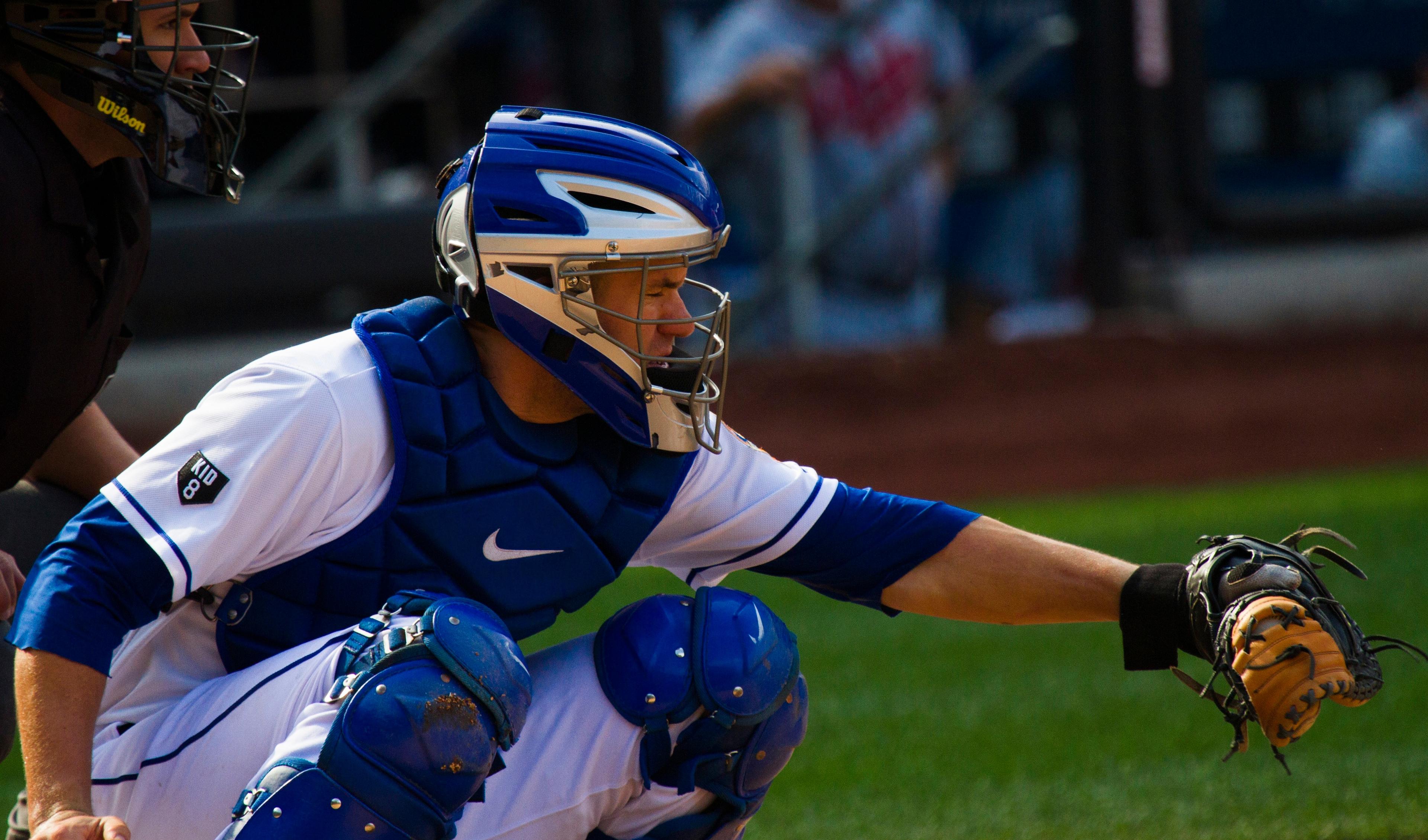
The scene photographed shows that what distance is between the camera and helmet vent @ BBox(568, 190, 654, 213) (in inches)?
94.1

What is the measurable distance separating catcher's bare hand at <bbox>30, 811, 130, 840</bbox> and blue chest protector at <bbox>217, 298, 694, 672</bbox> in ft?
1.58

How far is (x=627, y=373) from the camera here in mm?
2428

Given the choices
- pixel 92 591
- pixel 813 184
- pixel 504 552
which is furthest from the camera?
pixel 813 184

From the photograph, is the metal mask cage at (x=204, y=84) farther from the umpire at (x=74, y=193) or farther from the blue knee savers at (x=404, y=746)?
the blue knee savers at (x=404, y=746)

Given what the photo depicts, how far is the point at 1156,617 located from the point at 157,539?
59.2 inches

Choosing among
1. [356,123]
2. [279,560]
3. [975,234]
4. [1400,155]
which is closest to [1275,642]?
[279,560]

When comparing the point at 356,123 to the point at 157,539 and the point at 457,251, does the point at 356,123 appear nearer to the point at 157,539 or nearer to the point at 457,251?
the point at 457,251

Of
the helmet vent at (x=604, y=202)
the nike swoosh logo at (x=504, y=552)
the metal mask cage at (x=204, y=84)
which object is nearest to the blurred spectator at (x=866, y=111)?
the metal mask cage at (x=204, y=84)

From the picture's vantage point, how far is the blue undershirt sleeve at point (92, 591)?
1947 millimetres

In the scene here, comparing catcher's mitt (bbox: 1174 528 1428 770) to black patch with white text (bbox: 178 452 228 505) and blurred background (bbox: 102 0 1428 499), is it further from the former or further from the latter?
blurred background (bbox: 102 0 1428 499)

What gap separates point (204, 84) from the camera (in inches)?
108

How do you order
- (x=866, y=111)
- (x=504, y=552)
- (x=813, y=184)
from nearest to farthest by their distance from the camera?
(x=504, y=552), (x=866, y=111), (x=813, y=184)

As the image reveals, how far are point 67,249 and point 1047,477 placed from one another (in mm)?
6631

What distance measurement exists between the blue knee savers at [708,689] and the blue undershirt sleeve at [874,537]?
0.79 feet
